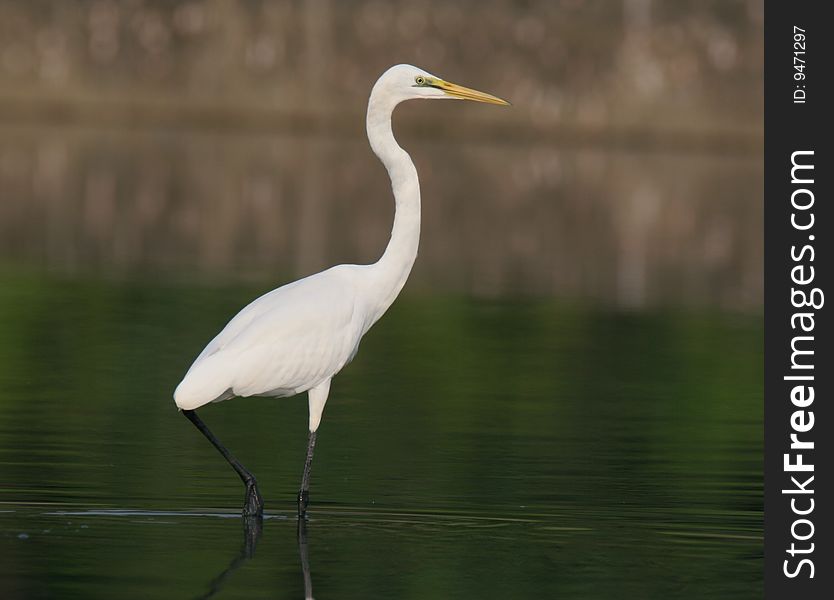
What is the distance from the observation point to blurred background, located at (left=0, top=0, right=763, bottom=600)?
963 centimetres

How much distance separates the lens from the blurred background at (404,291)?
9633 mm

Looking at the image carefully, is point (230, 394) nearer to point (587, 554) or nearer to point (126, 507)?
point (126, 507)

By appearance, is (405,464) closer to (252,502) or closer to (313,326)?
(313,326)

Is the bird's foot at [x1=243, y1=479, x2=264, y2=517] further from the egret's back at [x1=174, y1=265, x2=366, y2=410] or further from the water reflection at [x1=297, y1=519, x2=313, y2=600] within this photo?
the egret's back at [x1=174, y1=265, x2=366, y2=410]

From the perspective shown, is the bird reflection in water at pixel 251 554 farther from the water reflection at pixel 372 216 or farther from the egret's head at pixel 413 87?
the water reflection at pixel 372 216

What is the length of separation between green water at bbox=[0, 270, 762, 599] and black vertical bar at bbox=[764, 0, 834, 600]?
0.74 ft

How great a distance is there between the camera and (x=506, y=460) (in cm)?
1213

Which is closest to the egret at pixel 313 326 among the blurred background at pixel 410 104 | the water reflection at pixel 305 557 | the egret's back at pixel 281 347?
the egret's back at pixel 281 347

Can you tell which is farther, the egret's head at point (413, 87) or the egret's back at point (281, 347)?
the egret's head at point (413, 87)

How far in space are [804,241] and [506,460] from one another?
7.64 feet

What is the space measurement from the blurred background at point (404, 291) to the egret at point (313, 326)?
2.05 feet

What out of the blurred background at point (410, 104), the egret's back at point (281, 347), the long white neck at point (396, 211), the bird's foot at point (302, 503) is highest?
the blurred background at point (410, 104)

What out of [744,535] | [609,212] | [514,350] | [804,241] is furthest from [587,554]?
[609,212]

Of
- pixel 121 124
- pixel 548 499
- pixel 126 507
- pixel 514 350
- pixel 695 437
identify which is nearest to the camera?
pixel 126 507
